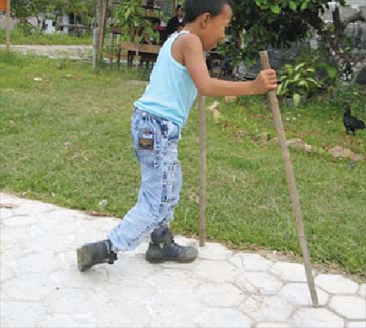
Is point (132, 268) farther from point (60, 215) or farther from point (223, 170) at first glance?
point (223, 170)

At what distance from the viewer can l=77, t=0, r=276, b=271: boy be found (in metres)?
2.42

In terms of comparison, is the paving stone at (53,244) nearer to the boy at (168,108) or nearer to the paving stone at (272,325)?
the boy at (168,108)

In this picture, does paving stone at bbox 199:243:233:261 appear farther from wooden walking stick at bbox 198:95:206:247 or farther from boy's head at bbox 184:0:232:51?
boy's head at bbox 184:0:232:51

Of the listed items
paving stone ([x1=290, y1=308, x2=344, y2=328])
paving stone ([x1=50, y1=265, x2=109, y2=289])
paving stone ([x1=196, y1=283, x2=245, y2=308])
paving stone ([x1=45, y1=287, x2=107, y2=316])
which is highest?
paving stone ([x1=290, y1=308, x2=344, y2=328])

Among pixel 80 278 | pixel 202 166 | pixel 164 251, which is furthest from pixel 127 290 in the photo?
pixel 202 166

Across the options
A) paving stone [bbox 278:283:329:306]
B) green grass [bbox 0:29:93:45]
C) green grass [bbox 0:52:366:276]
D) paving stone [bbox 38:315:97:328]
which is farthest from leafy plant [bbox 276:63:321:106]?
green grass [bbox 0:29:93:45]

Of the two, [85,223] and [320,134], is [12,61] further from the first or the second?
[85,223]

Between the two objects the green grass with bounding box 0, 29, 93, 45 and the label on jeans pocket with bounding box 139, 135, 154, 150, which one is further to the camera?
the green grass with bounding box 0, 29, 93, 45

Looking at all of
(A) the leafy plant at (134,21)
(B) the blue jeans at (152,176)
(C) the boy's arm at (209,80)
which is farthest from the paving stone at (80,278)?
(A) the leafy plant at (134,21)

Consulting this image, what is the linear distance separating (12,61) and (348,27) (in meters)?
5.64

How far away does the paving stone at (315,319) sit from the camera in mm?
2482

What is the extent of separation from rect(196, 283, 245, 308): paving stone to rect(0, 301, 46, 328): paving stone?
0.74 meters

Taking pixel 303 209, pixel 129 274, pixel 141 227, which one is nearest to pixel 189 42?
pixel 141 227

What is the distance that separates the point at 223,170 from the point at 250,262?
4.56 feet
